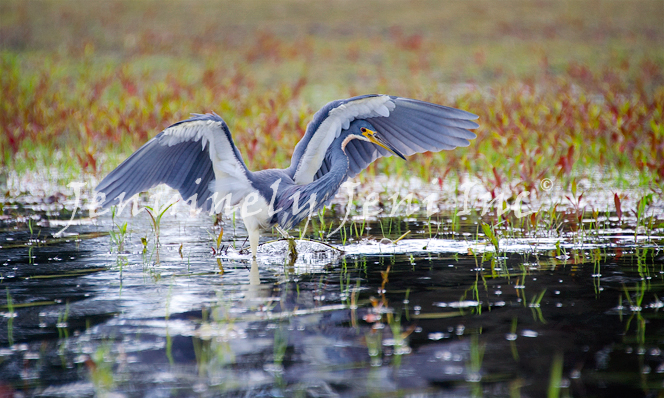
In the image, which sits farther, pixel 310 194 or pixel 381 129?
pixel 381 129

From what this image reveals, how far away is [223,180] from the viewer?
5.01 meters

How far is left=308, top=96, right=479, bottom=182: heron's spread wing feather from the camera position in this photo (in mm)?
5496

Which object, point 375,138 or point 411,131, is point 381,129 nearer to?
point 411,131

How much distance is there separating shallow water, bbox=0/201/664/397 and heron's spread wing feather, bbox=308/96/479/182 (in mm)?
714

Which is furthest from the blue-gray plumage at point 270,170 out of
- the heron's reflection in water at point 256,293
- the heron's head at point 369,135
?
the heron's reflection in water at point 256,293

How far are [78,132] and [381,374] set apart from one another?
8806 mm

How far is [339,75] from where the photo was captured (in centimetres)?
1675

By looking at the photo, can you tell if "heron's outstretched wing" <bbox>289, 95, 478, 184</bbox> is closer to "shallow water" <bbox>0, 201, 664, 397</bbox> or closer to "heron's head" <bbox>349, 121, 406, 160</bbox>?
"heron's head" <bbox>349, 121, 406, 160</bbox>

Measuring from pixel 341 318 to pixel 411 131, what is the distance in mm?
2561


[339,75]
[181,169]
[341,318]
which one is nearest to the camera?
[341,318]

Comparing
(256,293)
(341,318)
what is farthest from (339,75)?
(341,318)

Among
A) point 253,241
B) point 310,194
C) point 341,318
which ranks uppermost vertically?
point 310,194

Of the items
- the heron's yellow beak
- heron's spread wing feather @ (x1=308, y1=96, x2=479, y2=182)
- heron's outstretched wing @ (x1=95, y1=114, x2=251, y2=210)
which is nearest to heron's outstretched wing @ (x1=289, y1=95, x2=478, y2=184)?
heron's spread wing feather @ (x1=308, y1=96, x2=479, y2=182)

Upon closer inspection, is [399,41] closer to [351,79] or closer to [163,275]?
[351,79]
